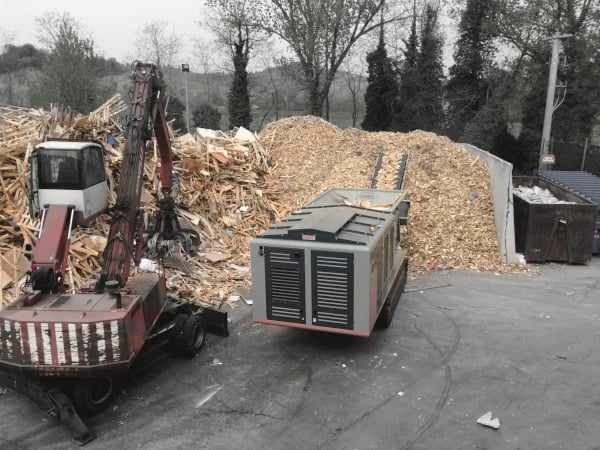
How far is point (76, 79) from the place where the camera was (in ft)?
83.6

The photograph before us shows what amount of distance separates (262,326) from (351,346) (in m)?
1.89

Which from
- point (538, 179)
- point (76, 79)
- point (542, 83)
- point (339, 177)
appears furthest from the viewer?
point (542, 83)

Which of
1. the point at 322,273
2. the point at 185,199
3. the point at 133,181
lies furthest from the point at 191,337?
the point at 185,199

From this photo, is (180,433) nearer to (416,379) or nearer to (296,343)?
(296,343)

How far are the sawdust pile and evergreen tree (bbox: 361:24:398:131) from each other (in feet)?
56.9

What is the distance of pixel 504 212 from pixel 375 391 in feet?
26.9

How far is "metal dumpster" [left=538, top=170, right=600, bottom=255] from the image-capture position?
1420 centimetres

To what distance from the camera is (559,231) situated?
13.5 meters

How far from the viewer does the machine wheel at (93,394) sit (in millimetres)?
6719

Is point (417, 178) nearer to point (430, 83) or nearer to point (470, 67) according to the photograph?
point (470, 67)

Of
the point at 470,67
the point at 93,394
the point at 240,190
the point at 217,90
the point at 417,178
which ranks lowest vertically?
the point at 93,394

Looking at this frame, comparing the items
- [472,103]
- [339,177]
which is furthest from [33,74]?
[339,177]

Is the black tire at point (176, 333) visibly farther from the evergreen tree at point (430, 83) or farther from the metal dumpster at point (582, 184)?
the evergreen tree at point (430, 83)

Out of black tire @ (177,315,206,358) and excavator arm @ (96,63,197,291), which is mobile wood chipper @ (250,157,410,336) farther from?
excavator arm @ (96,63,197,291)
